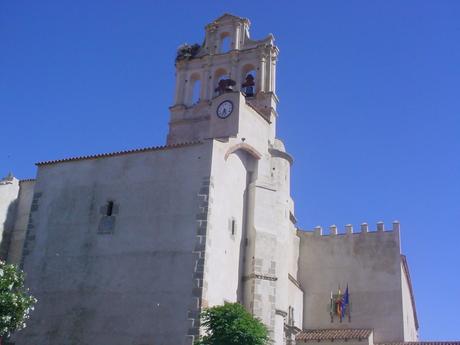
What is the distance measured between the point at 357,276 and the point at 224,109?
11.3 m

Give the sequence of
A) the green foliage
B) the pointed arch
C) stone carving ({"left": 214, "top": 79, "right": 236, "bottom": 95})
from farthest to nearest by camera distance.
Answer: stone carving ({"left": 214, "top": 79, "right": 236, "bottom": 95}) → the pointed arch → the green foliage

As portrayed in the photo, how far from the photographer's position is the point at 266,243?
1019 inches

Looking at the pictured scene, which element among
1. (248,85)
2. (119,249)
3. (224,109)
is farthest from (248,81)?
(119,249)

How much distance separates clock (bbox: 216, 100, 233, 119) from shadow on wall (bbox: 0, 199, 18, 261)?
10.0 meters

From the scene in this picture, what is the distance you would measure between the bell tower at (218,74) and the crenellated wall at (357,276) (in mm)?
6678

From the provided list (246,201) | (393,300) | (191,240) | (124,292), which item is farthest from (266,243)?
(393,300)

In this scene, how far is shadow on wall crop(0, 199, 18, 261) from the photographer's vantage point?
92.4 feet

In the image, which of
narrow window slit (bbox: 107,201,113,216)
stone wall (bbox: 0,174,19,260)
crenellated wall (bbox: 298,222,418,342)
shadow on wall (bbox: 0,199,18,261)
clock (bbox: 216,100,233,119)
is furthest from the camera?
crenellated wall (bbox: 298,222,418,342)

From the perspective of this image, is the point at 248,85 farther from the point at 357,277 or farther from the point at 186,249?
the point at 186,249

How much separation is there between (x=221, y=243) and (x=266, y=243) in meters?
2.60

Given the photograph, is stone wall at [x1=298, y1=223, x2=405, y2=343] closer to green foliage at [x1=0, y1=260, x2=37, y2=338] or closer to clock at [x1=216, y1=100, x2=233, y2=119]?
clock at [x1=216, y1=100, x2=233, y2=119]

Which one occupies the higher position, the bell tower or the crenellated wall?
the bell tower

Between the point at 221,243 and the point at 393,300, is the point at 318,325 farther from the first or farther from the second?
the point at 221,243

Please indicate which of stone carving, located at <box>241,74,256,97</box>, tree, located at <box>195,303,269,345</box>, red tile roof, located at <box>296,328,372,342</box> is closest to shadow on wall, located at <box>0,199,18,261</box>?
tree, located at <box>195,303,269,345</box>
